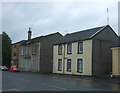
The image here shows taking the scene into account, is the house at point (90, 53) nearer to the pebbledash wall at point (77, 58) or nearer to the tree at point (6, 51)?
the pebbledash wall at point (77, 58)

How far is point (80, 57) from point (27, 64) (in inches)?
796

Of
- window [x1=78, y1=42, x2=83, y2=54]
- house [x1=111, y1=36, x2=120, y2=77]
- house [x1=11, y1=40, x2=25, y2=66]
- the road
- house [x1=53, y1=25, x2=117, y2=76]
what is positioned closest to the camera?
the road

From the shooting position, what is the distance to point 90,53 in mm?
26672

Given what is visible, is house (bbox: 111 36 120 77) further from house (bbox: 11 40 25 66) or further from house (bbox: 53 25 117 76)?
house (bbox: 11 40 25 66)

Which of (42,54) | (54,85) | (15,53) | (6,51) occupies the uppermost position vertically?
(6,51)

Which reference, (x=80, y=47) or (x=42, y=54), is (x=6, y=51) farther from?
(x=80, y=47)

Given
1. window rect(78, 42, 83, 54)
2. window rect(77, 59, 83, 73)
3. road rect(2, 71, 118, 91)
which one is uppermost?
window rect(78, 42, 83, 54)

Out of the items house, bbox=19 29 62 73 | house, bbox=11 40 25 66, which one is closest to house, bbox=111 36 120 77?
house, bbox=19 29 62 73

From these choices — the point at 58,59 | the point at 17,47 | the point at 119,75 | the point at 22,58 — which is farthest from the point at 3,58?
the point at 119,75

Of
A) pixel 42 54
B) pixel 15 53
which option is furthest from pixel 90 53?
pixel 15 53

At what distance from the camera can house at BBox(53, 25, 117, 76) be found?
26694mm

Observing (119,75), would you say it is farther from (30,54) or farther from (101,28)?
(30,54)

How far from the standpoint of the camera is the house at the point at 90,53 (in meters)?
26.7

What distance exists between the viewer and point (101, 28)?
2875 cm
